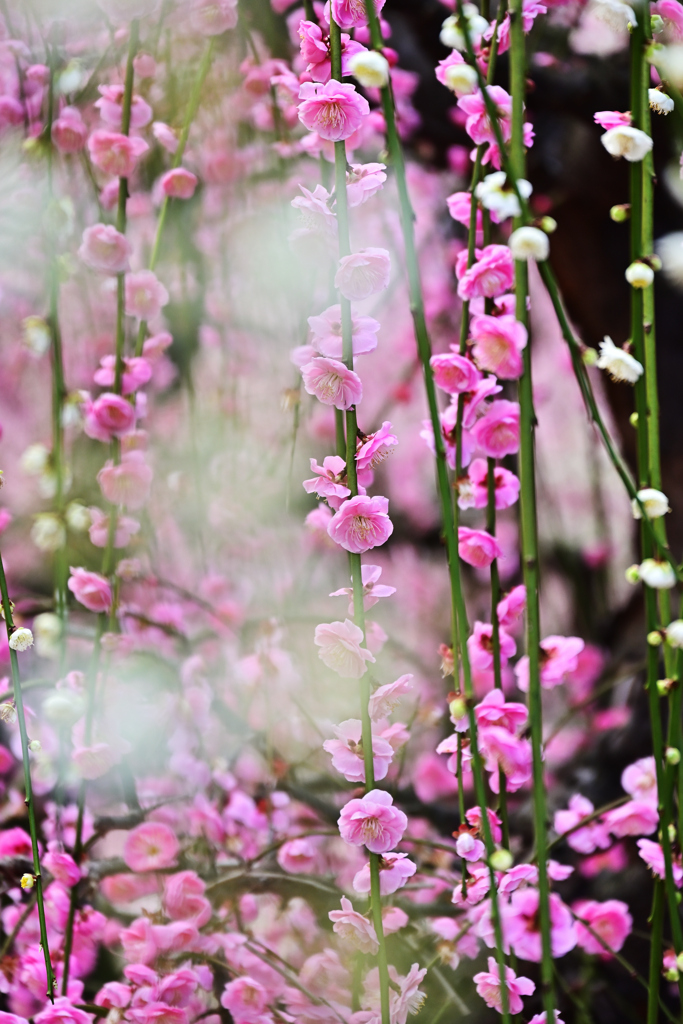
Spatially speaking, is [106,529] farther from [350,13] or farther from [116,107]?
[350,13]

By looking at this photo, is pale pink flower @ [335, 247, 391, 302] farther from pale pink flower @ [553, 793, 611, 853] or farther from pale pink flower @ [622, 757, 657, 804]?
pale pink flower @ [553, 793, 611, 853]

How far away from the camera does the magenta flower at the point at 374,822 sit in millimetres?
512

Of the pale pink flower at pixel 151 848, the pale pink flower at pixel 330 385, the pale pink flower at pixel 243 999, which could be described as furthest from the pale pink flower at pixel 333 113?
the pale pink flower at pixel 151 848

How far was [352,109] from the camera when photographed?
522 mm

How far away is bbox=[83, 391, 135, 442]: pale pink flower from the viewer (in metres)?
0.83

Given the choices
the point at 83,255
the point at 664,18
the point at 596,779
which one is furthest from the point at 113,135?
the point at 596,779

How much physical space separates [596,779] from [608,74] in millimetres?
1091

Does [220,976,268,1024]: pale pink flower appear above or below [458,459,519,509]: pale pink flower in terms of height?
below

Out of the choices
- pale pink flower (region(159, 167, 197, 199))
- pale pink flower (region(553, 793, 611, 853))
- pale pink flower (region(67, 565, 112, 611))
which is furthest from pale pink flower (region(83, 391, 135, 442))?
pale pink flower (region(553, 793, 611, 853))

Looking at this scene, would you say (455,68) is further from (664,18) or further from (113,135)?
(113,135)

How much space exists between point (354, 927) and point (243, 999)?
1.14 ft

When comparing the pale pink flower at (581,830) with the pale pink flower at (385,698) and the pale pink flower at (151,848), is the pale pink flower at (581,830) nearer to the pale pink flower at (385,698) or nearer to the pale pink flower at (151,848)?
the pale pink flower at (151,848)

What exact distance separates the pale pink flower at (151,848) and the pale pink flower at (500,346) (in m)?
0.80

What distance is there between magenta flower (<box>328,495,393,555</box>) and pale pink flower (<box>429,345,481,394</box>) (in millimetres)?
99
